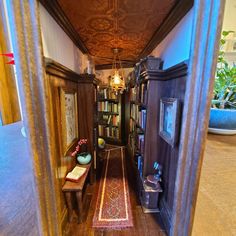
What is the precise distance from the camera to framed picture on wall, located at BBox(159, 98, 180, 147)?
3.34 ft

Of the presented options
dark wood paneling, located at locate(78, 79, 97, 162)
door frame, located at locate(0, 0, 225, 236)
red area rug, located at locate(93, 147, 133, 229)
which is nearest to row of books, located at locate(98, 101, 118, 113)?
red area rug, located at locate(93, 147, 133, 229)

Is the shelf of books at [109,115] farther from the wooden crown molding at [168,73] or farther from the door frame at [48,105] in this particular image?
the door frame at [48,105]

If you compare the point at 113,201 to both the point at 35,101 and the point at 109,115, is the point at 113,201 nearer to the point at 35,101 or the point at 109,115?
the point at 35,101

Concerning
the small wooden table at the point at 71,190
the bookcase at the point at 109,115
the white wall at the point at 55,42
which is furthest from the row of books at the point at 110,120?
the small wooden table at the point at 71,190

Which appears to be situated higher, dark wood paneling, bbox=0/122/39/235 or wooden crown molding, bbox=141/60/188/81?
wooden crown molding, bbox=141/60/188/81

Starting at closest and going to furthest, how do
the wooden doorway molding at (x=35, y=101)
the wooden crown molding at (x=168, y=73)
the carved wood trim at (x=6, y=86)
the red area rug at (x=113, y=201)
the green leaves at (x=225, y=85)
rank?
the wooden doorway molding at (x=35, y=101)
the wooden crown molding at (x=168, y=73)
the red area rug at (x=113, y=201)
the green leaves at (x=225, y=85)
the carved wood trim at (x=6, y=86)

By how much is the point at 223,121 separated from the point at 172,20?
8.69ft

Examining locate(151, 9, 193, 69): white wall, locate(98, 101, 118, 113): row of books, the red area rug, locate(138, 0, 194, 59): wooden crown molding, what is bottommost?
the red area rug

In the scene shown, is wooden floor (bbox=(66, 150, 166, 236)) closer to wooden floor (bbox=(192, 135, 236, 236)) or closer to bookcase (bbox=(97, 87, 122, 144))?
wooden floor (bbox=(192, 135, 236, 236))

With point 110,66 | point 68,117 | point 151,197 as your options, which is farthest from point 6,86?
point 151,197

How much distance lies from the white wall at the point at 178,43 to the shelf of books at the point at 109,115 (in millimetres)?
1902

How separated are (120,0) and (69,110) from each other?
114cm

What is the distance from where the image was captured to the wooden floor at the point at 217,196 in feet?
3.66

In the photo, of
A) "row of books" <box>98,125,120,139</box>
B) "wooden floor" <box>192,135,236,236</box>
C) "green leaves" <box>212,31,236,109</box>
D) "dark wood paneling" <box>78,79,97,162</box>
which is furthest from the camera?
"row of books" <box>98,125,120,139</box>
